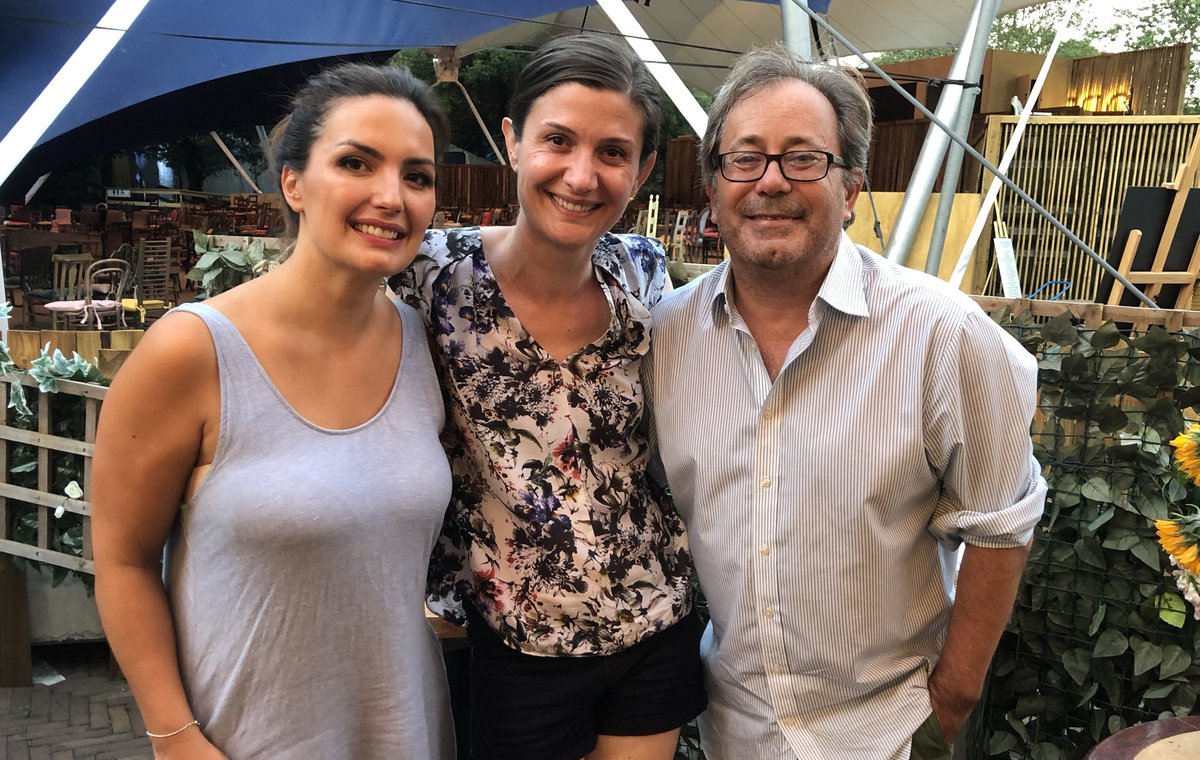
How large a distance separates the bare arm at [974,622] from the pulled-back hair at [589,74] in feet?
3.27

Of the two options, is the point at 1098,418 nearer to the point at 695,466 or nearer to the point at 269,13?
the point at 695,466

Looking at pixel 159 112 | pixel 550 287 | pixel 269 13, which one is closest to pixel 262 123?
pixel 159 112

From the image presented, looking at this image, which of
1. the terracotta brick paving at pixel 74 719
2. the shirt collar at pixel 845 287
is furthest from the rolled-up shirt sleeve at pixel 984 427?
the terracotta brick paving at pixel 74 719

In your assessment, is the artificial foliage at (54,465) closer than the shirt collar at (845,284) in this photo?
No

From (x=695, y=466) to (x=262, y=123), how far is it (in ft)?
38.2

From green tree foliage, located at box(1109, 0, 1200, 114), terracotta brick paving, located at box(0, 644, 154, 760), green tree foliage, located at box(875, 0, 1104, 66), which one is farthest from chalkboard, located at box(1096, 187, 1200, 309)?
green tree foliage, located at box(875, 0, 1104, 66)

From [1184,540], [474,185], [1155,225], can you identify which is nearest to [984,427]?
[1184,540]

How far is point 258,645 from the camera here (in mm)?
1471

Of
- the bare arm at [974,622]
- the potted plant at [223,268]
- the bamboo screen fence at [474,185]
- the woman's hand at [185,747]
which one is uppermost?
the bamboo screen fence at [474,185]

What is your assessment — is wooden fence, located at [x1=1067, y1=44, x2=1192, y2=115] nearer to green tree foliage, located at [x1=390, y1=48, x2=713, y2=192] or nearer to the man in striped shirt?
green tree foliage, located at [x1=390, y1=48, x2=713, y2=192]

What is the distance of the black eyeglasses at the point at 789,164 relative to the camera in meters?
1.70

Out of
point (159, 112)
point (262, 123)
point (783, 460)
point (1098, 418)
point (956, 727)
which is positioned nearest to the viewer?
point (783, 460)

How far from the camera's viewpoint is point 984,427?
1631 millimetres

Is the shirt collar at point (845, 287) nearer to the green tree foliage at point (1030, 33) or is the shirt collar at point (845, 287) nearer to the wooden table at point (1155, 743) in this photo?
the wooden table at point (1155, 743)
